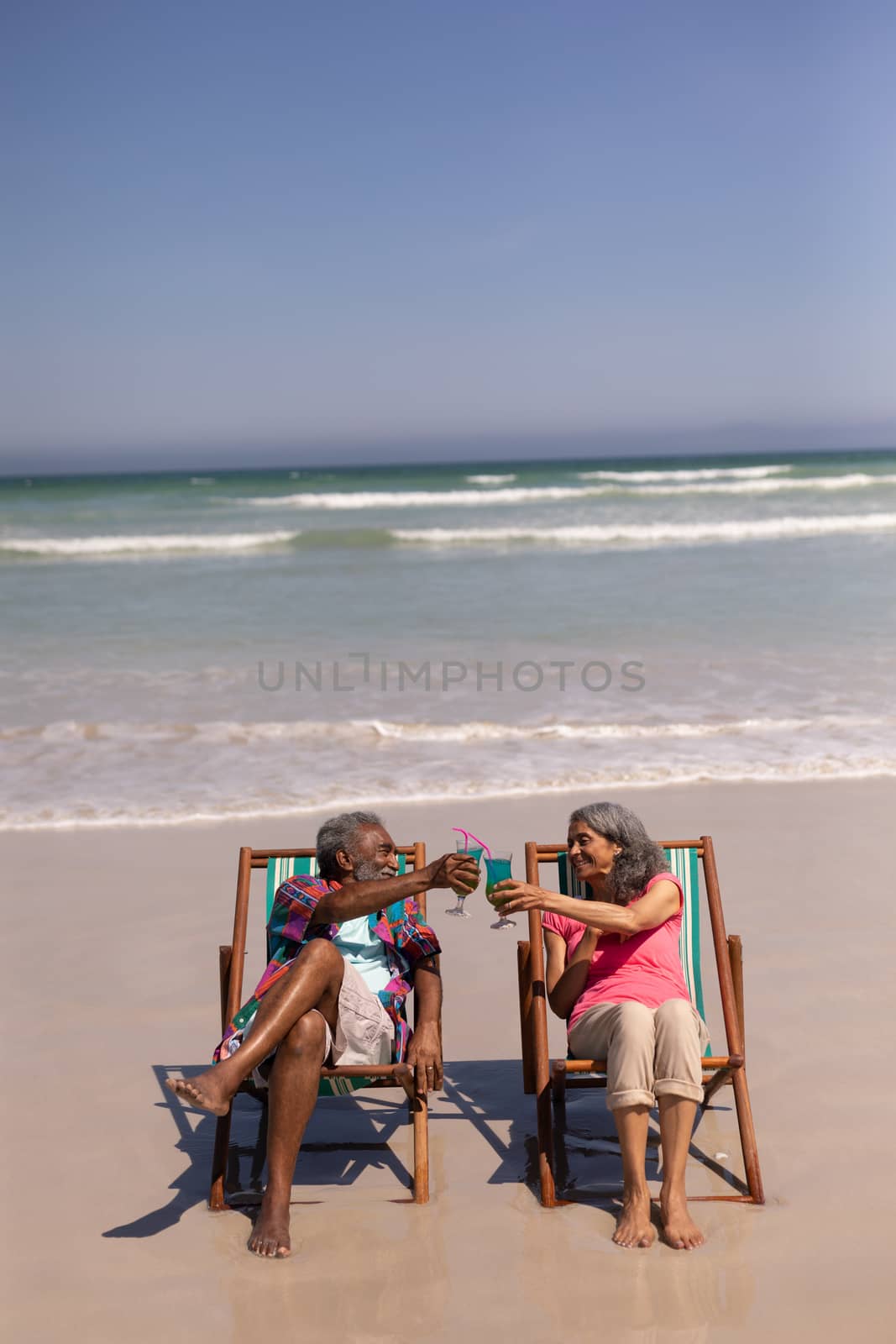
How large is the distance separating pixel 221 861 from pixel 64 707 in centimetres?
381

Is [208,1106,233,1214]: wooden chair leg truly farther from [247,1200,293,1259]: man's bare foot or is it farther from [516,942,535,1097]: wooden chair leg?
[516,942,535,1097]: wooden chair leg

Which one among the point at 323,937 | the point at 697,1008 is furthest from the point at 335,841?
the point at 697,1008

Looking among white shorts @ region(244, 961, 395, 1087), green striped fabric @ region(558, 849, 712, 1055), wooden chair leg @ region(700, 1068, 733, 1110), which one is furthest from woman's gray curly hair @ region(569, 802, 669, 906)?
white shorts @ region(244, 961, 395, 1087)

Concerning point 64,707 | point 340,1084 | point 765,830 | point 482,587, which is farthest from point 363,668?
point 340,1084

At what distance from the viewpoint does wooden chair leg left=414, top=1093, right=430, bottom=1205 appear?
3051 millimetres

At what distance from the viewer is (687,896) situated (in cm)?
357

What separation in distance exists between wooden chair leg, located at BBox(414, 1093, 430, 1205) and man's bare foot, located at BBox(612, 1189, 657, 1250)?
1.59 feet

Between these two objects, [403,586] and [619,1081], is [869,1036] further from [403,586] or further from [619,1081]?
[403,586]

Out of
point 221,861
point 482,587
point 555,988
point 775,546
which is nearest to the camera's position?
point 555,988

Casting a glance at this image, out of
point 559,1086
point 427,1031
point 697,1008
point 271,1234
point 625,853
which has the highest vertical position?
point 625,853

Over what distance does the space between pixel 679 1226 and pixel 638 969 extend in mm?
622

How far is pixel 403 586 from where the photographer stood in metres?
16.5

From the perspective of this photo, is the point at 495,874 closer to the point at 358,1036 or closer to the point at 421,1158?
the point at 358,1036

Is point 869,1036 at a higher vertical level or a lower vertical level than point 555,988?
lower
